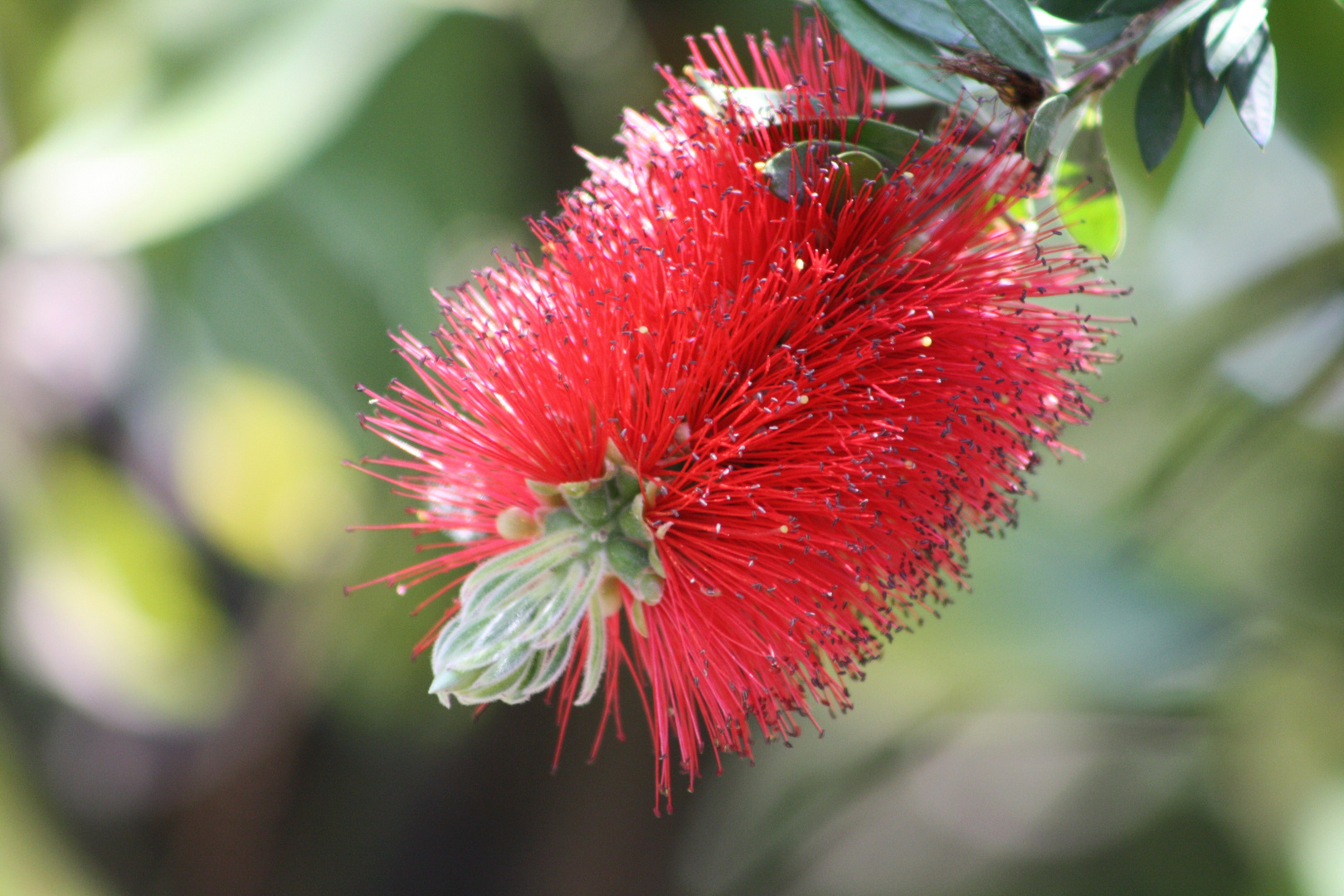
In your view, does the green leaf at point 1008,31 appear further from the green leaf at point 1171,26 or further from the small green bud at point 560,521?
the small green bud at point 560,521

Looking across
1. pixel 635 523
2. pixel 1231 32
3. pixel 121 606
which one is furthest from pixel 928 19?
pixel 121 606

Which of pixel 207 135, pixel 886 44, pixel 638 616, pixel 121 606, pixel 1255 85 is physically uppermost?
pixel 207 135

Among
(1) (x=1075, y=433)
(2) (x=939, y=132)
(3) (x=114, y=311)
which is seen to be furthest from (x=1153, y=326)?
(3) (x=114, y=311)

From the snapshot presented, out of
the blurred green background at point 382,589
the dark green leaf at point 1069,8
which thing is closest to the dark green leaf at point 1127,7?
the dark green leaf at point 1069,8

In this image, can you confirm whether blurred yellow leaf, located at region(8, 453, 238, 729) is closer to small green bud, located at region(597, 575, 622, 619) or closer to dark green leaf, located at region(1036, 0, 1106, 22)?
small green bud, located at region(597, 575, 622, 619)

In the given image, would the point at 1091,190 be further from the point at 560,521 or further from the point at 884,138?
the point at 560,521

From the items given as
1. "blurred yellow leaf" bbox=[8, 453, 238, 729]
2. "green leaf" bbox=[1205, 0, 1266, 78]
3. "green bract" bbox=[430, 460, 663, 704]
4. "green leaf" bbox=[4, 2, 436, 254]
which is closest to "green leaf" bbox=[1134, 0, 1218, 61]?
"green leaf" bbox=[1205, 0, 1266, 78]
